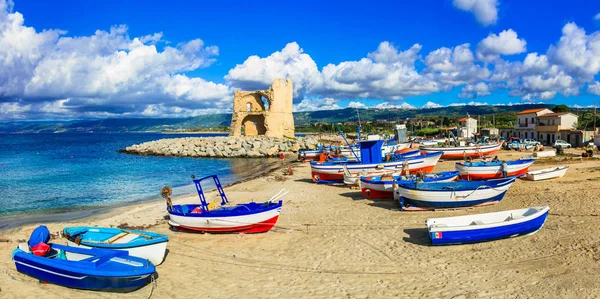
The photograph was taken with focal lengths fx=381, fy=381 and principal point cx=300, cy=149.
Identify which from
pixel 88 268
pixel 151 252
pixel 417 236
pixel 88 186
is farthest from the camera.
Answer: pixel 88 186

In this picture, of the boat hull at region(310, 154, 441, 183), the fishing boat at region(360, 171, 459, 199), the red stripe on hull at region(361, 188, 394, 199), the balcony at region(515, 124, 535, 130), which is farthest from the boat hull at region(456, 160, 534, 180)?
the balcony at region(515, 124, 535, 130)

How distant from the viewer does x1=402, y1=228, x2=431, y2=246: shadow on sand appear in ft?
33.3

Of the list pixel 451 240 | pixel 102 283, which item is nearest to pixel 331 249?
pixel 451 240

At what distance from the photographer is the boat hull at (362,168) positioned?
19734mm

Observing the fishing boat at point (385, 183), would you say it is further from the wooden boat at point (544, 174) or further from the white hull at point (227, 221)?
the white hull at point (227, 221)

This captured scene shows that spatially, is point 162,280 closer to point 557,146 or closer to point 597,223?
point 597,223

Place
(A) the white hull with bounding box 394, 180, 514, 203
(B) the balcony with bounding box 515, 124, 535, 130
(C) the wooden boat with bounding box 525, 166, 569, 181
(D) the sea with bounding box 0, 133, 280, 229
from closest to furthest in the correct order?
(A) the white hull with bounding box 394, 180, 514, 203 → (D) the sea with bounding box 0, 133, 280, 229 → (C) the wooden boat with bounding box 525, 166, 569, 181 → (B) the balcony with bounding box 515, 124, 535, 130

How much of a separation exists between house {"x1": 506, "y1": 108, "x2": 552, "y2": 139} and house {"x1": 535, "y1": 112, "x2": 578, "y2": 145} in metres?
1.29

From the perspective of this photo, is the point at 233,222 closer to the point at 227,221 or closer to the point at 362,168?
the point at 227,221

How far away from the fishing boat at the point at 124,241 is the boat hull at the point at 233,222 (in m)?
2.35

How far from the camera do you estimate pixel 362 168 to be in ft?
64.8

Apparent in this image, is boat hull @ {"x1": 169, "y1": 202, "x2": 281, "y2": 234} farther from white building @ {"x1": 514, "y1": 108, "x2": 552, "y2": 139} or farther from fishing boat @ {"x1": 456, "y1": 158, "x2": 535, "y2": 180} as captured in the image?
white building @ {"x1": 514, "y1": 108, "x2": 552, "y2": 139}

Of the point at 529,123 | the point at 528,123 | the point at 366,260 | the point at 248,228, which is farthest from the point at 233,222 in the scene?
the point at 528,123

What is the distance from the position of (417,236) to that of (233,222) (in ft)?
17.9
